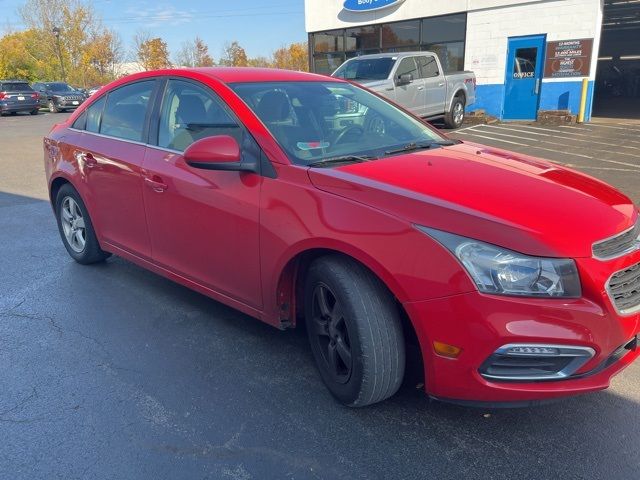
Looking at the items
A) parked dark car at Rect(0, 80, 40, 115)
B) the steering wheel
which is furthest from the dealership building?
parked dark car at Rect(0, 80, 40, 115)

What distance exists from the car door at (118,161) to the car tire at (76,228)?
0.29 m

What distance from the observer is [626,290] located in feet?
7.56

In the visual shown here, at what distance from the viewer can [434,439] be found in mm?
2512

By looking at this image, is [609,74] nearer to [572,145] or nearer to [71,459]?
[572,145]

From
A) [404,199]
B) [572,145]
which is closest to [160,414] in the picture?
[404,199]

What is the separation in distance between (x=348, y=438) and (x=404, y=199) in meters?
1.16

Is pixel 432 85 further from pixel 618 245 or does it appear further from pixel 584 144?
pixel 618 245

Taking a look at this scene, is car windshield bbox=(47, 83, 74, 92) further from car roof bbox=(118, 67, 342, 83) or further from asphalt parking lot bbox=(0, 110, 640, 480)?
car roof bbox=(118, 67, 342, 83)

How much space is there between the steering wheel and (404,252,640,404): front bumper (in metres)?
1.29

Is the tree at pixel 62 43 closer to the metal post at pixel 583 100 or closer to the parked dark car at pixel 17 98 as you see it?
the parked dark car at pixel 17 98

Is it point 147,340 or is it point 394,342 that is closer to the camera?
point 394,342

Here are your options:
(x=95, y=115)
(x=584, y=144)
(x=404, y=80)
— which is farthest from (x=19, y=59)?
(x=95, y=115)

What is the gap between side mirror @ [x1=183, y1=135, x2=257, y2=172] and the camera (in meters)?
2.84

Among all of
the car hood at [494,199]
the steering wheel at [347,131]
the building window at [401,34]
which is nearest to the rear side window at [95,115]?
the steering wheel at [347,131]
